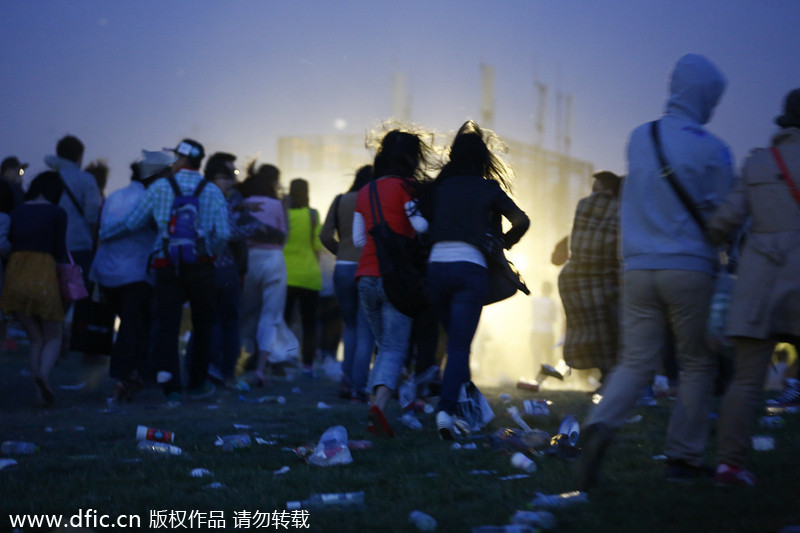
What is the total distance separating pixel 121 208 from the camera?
8758 mm

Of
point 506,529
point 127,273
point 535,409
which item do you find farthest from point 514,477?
point 127,273

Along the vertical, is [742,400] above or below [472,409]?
above

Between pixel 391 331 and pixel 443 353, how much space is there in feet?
9.69

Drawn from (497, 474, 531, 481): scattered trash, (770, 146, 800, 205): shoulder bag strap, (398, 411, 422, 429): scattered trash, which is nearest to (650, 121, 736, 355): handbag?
(770, 146, 800, 205): shoulder bag strap

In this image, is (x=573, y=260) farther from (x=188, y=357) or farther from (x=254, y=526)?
(x=254, y=526)

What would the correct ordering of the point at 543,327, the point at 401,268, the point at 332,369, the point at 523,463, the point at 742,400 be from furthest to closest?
the point at 543,327 → the point at 332,369 → the point at 401,268 → the point at 523,463 → the point at 742,400

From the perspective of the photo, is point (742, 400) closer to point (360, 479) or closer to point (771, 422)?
point (360, 479)

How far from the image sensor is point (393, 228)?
22.1 feet

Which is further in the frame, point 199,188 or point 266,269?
point 266,269

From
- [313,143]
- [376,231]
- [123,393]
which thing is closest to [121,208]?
[123,393]

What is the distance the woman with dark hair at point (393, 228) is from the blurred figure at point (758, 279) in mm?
2482

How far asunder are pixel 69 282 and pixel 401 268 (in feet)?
11.8

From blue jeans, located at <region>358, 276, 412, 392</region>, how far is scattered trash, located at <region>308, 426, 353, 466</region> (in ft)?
3.26

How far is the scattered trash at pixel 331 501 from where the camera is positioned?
4.24 m
